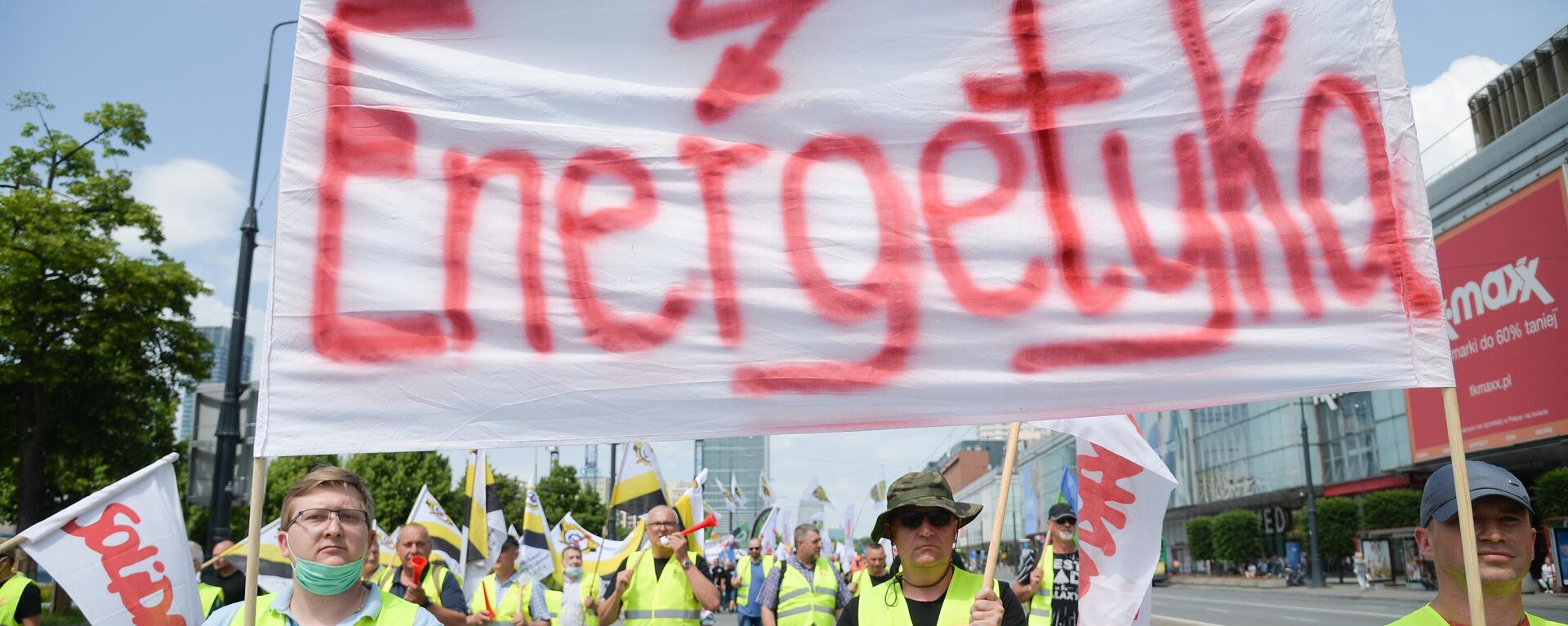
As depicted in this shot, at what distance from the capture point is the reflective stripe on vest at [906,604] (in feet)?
12.3

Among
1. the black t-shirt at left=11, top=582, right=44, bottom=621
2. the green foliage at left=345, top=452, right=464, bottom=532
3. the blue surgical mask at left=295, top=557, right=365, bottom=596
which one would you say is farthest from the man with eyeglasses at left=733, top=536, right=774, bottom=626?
the green foliage at left=345, top=452, right=464, bottom=532

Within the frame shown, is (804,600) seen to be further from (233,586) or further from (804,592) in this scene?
(233,586)

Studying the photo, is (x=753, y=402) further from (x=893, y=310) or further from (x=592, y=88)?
(x=592, y=88)

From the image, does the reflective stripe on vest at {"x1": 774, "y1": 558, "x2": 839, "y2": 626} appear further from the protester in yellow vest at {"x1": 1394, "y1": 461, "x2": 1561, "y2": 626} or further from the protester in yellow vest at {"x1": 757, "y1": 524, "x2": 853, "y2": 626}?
the protester in yellow vest at {"x1": 1394, "y1": 461, "x2": 1561, "y2": 626}

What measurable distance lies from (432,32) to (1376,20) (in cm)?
298

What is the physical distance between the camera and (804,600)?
9.75 metres

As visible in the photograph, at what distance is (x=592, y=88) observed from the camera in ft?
12.9

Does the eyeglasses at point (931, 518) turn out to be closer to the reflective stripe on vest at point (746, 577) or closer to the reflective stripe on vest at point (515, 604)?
the reflective stripe on vest at point (515, 604)

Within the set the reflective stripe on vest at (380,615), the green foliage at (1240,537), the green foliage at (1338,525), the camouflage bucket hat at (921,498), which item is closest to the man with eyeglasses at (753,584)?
the camouflage bucket hat at (921,498)

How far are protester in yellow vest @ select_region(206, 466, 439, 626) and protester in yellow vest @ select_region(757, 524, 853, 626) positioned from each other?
653cm

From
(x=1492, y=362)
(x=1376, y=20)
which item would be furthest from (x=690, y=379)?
(x=1492, y=362)

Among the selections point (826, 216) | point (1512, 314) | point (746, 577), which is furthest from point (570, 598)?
point (1512, 314)

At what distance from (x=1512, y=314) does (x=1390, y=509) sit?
8162mm

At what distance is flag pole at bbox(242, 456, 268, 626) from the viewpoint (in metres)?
2.95
